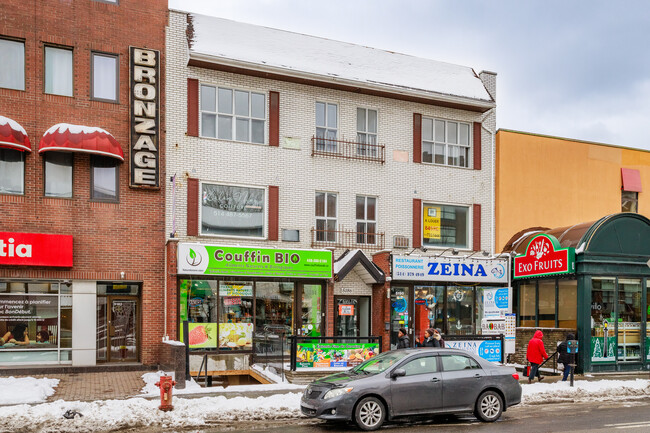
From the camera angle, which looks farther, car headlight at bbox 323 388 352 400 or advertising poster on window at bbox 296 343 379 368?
advertising poster on window at bbox 296 343 379 368

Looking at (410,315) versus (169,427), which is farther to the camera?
(410,315)

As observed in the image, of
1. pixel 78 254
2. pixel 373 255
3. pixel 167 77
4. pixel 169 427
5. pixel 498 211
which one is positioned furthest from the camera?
pixel 498 211

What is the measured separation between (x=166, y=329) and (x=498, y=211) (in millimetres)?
12959

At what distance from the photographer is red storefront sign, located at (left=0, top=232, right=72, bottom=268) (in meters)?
17.6

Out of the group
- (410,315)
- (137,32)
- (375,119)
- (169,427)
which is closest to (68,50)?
(137,32)

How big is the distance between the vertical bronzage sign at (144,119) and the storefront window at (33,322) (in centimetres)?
399

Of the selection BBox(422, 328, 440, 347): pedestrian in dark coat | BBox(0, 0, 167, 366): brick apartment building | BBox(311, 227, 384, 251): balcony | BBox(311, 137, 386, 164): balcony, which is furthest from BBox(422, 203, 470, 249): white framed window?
BBox(0, 0, 167, 366): brick apartment building

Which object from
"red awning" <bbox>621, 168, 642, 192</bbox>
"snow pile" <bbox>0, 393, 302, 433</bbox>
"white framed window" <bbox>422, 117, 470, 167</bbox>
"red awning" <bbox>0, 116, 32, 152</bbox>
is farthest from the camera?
"red awning" <bbox>621, 168, 642, 192</bbox>

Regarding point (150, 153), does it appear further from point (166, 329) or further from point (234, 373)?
point (234, 373)

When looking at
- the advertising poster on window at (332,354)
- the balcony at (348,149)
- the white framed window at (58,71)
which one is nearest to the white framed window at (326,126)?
the balcony at (348,149)

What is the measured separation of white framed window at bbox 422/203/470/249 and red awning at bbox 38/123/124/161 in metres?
11.1

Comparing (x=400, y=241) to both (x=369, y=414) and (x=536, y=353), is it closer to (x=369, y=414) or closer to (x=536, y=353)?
(x=536, y=353)

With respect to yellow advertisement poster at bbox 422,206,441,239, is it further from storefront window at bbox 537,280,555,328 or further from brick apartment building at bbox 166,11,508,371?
storefront window at bbox 537,280,555,328

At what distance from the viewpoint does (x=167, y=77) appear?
65.8 ft
